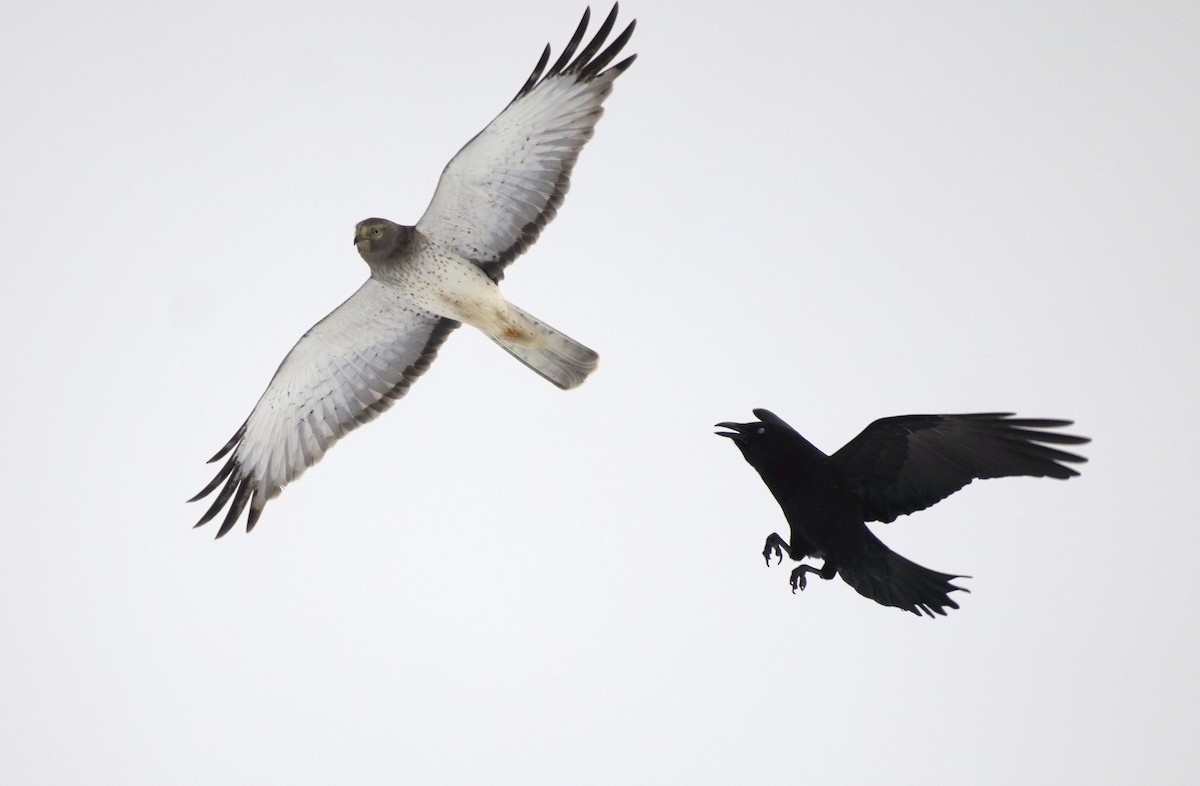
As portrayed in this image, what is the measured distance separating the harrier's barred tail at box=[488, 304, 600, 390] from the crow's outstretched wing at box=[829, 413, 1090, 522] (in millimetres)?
3301

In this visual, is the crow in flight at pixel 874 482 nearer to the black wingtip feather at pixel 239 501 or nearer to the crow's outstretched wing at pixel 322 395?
the crow's outstretched wing at pixel 322 395

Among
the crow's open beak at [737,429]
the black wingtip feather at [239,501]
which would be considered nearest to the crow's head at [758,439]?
the crow's open beak at [737,429]

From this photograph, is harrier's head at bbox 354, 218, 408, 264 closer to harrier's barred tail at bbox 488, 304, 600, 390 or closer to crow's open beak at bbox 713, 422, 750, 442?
harrier's barred tail at bbox 488, 304, 600, 390

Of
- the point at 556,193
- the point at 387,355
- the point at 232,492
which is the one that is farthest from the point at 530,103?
the point at 232,492

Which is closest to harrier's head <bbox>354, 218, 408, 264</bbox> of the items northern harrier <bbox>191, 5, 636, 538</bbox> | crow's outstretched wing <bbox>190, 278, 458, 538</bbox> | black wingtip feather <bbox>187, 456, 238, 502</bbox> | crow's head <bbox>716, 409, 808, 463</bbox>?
northern harrier <bbox>191, 5, 636, 538</bbox>

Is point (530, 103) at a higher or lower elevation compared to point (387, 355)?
higher

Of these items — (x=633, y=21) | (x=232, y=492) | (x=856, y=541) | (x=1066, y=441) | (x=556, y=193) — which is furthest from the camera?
(x=232, y=492)

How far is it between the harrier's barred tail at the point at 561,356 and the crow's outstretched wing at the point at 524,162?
594mm

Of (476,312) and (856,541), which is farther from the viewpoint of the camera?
(476,312)

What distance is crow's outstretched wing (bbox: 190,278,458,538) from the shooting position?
10.0m

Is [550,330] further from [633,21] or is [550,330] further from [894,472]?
[894,472]

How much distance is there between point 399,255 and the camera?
9.30 metres

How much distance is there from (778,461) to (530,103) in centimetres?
403

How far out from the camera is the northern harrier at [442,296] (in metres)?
9.02
